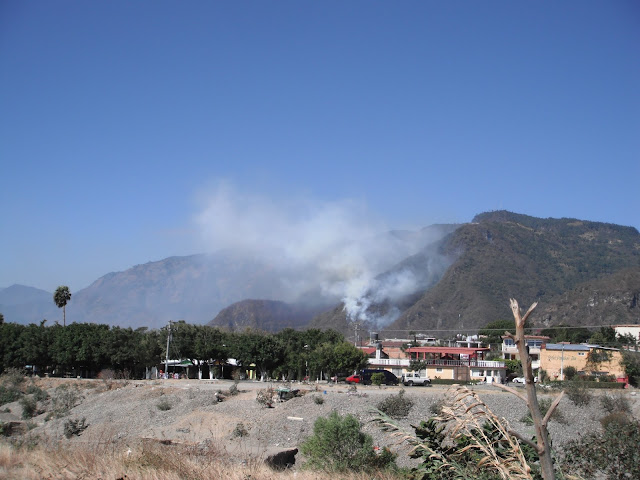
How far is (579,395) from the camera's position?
127 feet

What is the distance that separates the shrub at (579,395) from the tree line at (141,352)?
Answer: 26063mm

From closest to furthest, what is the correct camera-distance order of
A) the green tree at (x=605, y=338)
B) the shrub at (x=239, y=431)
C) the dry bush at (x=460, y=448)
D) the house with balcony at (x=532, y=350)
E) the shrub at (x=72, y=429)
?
the dry bush at (x=460, y=448) → the shrub at (x=239, y=431) → the shrub at (x=72, y=429) → the house with balcony at (x=532, y=350) → the green tree at (x=605, y=338)

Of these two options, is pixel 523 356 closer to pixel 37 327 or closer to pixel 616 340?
pixel 37 327

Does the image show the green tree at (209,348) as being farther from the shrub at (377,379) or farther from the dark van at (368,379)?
the shrub at (377,379)

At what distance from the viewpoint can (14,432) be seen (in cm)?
2736

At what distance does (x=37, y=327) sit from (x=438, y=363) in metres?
46.0

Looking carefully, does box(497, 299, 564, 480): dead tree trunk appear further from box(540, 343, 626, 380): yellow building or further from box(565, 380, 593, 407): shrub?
box(540, 343, 626, 380): yellow building

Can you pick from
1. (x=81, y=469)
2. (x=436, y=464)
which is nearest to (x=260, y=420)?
(x=81, y=469)

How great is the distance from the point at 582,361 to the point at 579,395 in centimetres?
2659

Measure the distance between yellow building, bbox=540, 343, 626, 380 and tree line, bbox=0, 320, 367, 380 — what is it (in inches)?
767

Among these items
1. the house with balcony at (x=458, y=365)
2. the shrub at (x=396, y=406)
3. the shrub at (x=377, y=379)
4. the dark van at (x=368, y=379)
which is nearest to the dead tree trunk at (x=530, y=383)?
the shrub at (x=396, y=406)

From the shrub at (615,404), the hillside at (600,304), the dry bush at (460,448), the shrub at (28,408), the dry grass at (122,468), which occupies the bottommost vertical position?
the shrub at (615,404)

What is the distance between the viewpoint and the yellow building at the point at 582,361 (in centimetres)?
6072

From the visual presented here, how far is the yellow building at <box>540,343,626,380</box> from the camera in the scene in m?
60.7
